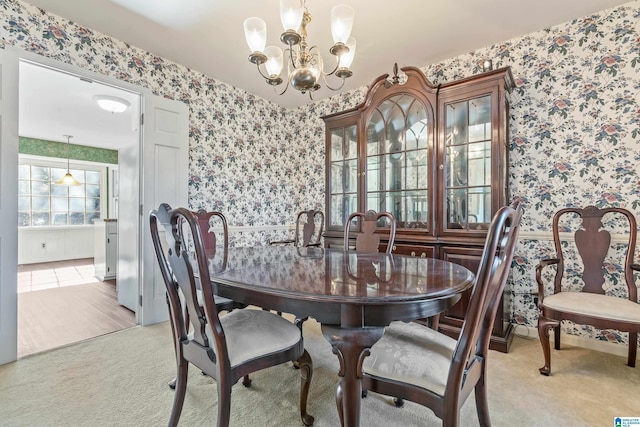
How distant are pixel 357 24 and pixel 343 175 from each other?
140cm

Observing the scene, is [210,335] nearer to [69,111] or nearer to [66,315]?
[66,315]

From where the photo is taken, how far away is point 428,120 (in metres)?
2.56

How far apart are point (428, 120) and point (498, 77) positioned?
58 cm

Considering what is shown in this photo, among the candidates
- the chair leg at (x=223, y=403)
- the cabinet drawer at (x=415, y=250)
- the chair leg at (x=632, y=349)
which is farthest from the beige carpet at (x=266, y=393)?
the cabinet drawer at (x=415, y=250)

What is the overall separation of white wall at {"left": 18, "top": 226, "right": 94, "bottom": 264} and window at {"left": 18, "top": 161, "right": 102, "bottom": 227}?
0.17 meters

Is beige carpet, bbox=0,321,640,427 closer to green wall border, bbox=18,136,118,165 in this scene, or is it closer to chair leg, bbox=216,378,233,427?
chair leg, bbox=216,378,233,427

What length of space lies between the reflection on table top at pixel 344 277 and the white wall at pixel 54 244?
6.70 meters

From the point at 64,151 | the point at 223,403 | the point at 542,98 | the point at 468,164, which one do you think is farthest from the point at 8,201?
the point at 64,151

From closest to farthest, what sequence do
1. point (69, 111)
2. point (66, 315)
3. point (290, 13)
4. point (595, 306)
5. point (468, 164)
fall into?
1. point (290, 13)
2. point (595, 306)
3. point (468, 164)
4. point (66, 315)
5. point (69, 111)

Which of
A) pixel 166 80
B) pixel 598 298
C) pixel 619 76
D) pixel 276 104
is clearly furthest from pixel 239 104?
pixel 598 298

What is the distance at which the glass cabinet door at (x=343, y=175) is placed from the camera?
3098 millimetres

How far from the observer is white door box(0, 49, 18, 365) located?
6.63ft

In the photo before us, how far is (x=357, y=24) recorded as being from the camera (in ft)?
7.68

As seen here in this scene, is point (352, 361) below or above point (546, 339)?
above
